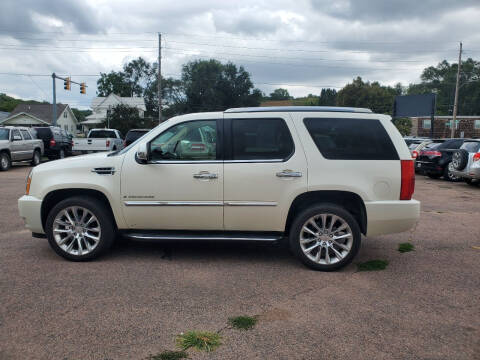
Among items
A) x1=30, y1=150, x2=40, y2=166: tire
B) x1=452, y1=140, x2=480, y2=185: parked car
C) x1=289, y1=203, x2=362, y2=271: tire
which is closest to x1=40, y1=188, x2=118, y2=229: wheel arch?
x1=289, y1=203, x2=362, y2=271: tire

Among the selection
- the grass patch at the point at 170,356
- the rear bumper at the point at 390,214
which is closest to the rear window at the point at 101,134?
the rear bumper at the point at 390,214

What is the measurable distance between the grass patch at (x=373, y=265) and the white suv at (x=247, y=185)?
0.36 meters

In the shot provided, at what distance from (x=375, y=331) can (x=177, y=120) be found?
3.20 m

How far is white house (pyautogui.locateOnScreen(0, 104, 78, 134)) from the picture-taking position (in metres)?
63.8

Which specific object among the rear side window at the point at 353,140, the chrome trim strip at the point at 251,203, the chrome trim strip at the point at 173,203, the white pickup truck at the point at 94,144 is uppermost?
the rear side window at the point at 353,140

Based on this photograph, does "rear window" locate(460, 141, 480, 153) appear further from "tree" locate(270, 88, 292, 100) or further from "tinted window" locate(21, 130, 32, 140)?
"tree" locate(270, 88, 292, 100)

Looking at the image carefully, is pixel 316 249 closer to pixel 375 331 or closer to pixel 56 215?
pixel 375 331

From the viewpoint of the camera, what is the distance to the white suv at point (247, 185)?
16.0ft

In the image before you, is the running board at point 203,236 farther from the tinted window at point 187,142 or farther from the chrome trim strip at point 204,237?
the tinted window at point 187,142

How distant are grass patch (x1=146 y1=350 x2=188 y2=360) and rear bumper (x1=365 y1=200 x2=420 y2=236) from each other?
9.00 feet

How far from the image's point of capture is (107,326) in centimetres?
350

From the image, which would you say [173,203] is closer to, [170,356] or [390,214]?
[170,356]

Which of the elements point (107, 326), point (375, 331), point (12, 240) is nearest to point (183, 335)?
point (107, 326)

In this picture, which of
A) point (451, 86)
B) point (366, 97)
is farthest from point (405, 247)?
point (451, 86)
